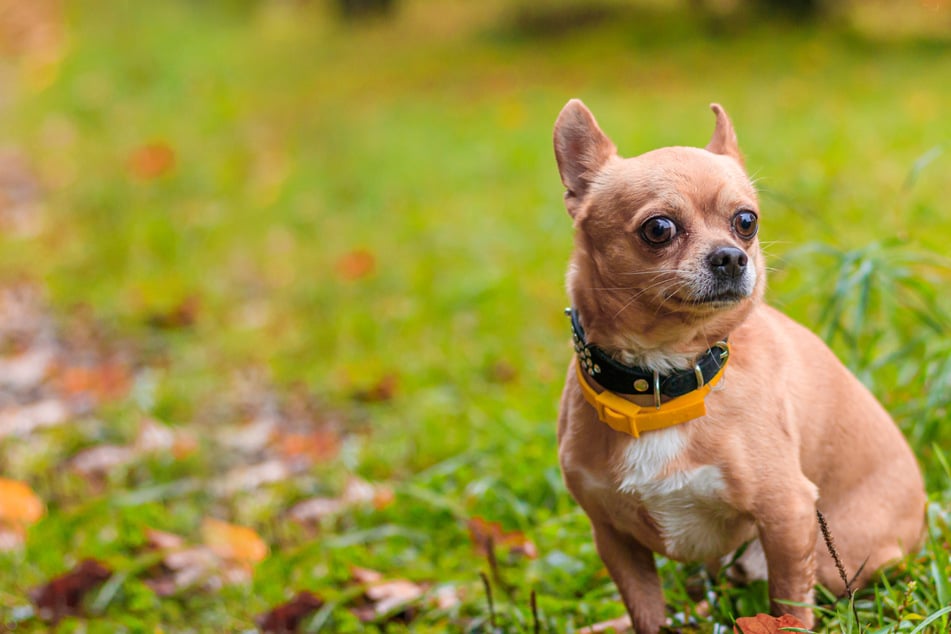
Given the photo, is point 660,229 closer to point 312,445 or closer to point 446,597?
point 446,597

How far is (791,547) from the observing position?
2.24 meters

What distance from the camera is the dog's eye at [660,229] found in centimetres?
215

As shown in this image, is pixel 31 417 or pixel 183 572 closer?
pixel 183 572

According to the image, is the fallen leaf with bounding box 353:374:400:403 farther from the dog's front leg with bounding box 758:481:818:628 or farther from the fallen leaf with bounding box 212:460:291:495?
the dog's front leg with bounding box 758:481:818:628

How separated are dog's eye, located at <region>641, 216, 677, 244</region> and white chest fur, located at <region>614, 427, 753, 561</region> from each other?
42cm

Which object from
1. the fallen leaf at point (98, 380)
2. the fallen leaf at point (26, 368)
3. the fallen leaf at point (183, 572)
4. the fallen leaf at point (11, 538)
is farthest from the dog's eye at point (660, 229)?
the fallen leaf at point (26, 368)

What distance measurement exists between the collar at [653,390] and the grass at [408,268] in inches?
20.0

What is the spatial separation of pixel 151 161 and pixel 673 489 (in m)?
6.60

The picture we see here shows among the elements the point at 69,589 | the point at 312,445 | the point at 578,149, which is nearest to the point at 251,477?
the point at 312,445

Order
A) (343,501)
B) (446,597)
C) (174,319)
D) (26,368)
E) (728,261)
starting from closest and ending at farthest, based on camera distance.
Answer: (728,261)
(446,597)
(343,501)
(26,368)
(174,319)

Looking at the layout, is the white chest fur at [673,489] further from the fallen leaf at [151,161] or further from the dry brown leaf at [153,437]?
the fallen leaf at [151,161]

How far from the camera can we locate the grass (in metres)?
3.33

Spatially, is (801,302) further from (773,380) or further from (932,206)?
(773,380)

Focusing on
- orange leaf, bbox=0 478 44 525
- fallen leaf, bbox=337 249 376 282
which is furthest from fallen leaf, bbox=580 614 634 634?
fallen leaf, bbox=337 249 376 282
